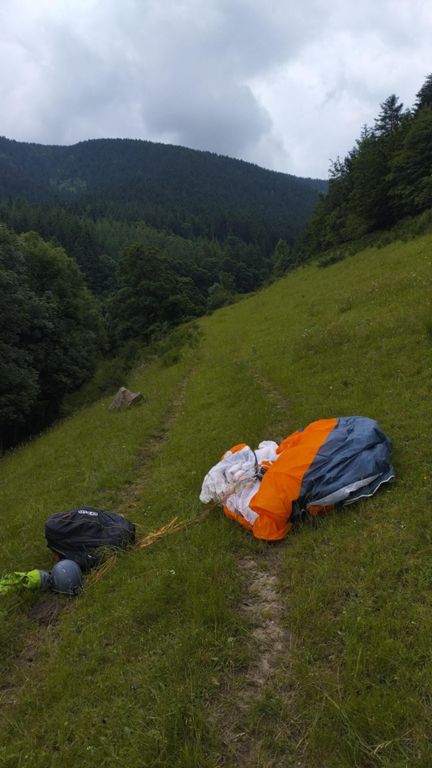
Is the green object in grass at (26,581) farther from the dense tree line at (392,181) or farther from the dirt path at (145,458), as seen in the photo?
the dense tree line at (392,181)

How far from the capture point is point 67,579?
20.2 feet

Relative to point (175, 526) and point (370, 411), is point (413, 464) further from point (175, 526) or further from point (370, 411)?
point (175, 526)

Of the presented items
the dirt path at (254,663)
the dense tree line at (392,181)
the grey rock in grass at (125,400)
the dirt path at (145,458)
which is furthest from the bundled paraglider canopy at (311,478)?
the dense tree line at (392,181)

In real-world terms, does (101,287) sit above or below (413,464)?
above

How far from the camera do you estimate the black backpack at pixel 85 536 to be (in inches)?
263

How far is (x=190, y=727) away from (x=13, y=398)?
25.5 meters

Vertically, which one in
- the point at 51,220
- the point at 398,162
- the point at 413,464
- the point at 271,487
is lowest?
the point at 413,464

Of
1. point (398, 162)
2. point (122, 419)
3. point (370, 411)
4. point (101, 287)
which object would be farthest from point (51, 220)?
point (370, 411)

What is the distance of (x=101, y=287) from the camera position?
10619 cm

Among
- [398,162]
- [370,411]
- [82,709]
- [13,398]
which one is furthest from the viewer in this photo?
[398,162]

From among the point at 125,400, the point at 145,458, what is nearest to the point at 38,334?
the point at 125,400

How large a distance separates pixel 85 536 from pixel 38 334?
27324mm

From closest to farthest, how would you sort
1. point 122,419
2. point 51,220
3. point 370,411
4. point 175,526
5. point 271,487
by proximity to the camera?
point 271,487, point 175,526, point 370,411, point 122,419, point 51,220

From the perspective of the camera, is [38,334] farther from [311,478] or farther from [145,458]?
[311,478]
